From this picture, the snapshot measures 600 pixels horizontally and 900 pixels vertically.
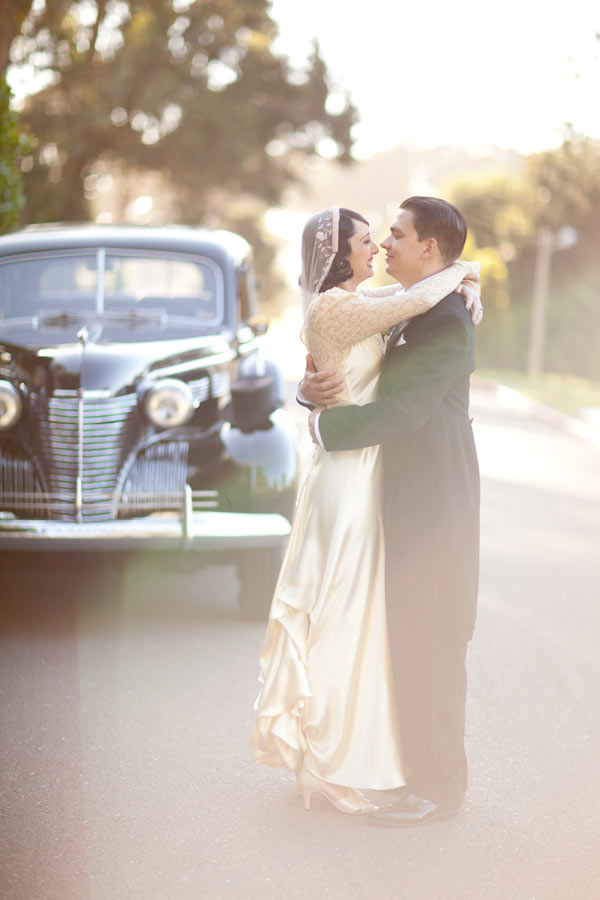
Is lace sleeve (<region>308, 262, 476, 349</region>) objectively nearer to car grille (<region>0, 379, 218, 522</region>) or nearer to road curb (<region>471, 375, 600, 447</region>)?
car grille (<region>0, 379, 218, 522</region>)

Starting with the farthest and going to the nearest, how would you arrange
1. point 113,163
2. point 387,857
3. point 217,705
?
point 113,163, point 217,705, point 387,857

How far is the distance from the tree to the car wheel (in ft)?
67.9

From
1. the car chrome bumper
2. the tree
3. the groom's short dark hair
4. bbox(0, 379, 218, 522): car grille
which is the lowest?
the car chrome bumper

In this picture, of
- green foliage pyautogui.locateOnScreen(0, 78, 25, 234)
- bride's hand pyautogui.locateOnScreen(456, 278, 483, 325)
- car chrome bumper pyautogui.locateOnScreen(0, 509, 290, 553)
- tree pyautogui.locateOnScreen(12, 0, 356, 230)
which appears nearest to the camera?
bride's hand pyautogui.locateOnScreen(456, 278, 483, 325)

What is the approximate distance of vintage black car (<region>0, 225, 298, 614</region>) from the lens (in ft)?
21.2

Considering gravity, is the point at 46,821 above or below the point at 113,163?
below

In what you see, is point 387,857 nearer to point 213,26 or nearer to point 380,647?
point 380,647

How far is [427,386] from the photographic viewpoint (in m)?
4.00

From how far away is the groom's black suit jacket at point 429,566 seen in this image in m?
4.11

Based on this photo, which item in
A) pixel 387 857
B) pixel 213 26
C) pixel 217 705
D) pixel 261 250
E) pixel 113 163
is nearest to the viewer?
pixel 387 857

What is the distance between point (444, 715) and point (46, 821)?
1.32 meters

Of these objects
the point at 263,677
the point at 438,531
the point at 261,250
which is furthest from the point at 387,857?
the point at 261,250

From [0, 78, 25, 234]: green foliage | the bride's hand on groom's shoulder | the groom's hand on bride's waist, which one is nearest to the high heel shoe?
the groom's hand on bride's waist

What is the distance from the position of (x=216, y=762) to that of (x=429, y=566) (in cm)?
120
